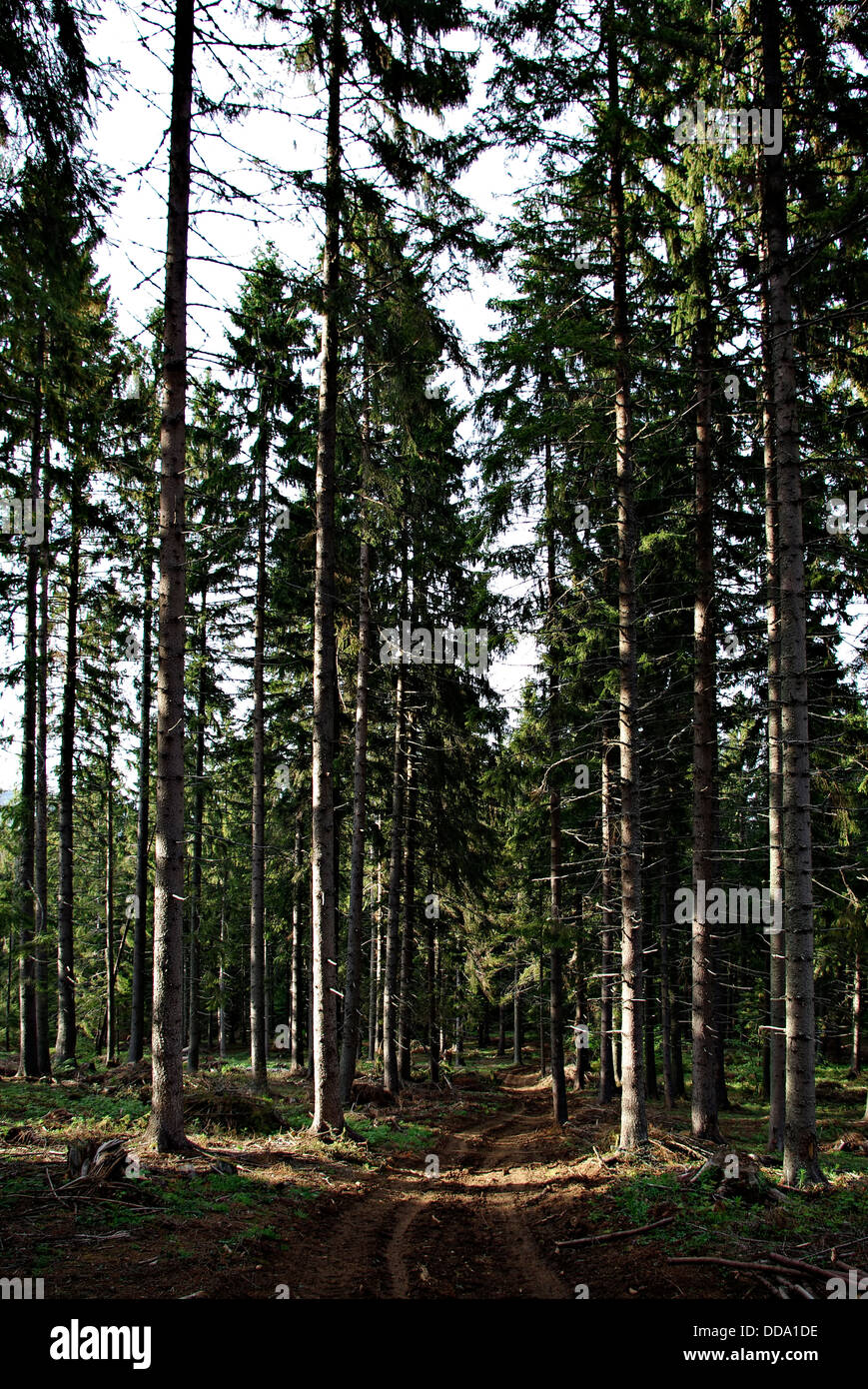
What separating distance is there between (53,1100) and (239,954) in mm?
27286

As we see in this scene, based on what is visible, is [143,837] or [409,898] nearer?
[409,898]

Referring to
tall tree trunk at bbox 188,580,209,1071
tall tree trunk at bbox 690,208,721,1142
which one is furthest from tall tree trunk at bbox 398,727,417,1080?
tall tree trunk at bbox 690,208,721,1142

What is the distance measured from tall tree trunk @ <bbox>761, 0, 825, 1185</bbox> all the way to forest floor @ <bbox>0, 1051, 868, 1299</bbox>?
2.95ft

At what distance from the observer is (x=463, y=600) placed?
19.0 metres

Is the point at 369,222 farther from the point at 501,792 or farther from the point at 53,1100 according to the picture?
the point at 53,1100

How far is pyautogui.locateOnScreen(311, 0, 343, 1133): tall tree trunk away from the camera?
10461 millimetres

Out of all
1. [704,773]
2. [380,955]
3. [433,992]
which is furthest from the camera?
[380,955]

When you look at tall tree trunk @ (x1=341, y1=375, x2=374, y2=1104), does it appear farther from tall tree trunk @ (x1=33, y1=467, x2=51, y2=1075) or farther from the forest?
tall tree trunk @ (x1=33, y1=467, x2=51, y2=1075)

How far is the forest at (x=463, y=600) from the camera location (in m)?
7.07

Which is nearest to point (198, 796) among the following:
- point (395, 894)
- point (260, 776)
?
point (260, 776)

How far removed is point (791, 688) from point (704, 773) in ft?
11.6

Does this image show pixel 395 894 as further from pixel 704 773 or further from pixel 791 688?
pixel 791 688
